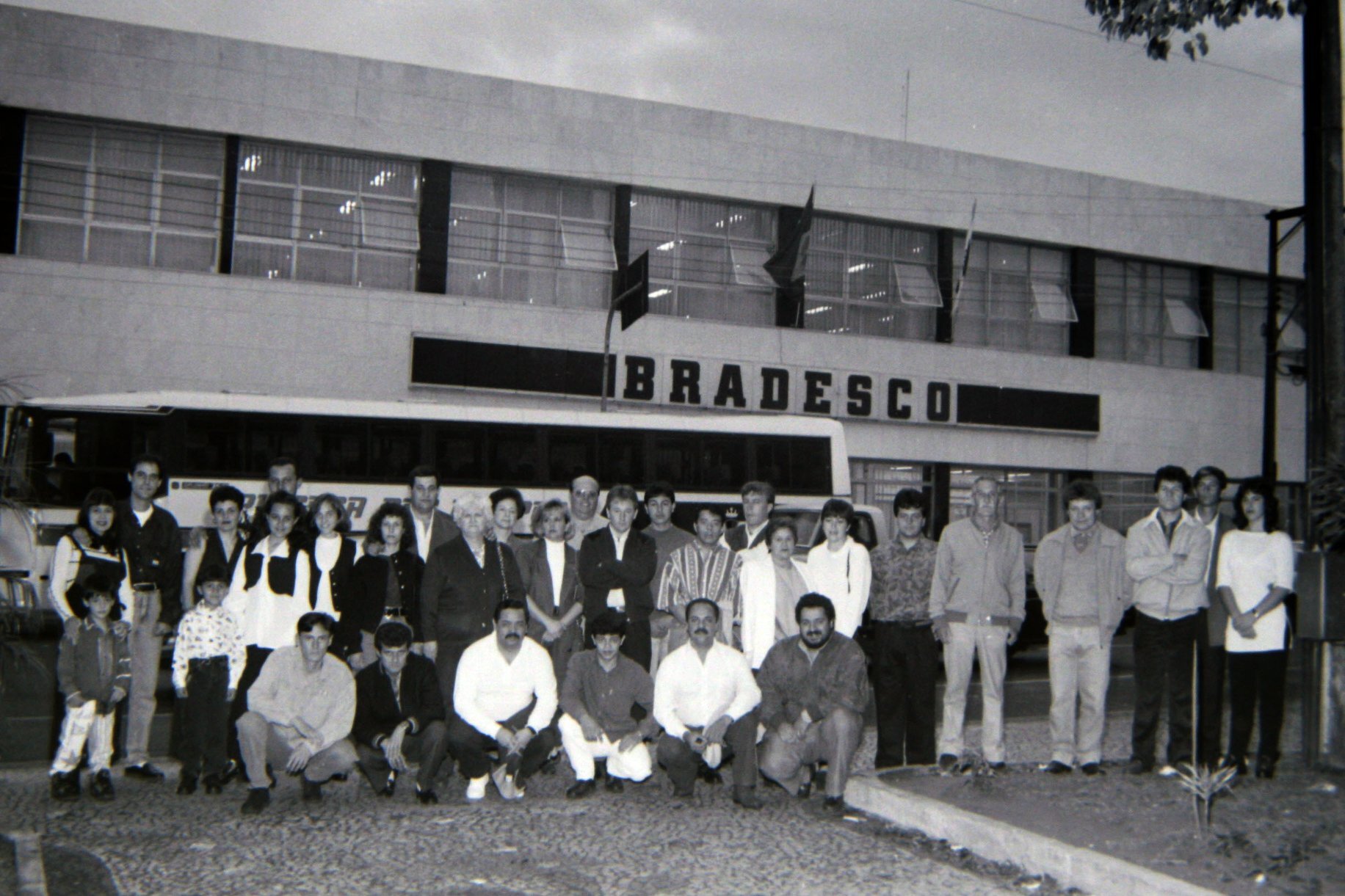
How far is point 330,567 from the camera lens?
25.8 ft

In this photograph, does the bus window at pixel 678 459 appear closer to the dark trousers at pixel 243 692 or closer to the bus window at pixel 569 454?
the bus window at pixel 569 454

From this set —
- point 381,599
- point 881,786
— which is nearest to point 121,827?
point 381,599

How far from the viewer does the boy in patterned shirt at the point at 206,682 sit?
283 inches

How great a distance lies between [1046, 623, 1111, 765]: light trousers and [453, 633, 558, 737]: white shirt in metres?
3.08

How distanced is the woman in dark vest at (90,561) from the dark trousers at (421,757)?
5.70 feet

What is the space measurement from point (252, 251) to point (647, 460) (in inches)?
304

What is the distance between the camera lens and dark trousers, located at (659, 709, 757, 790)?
23.7ft

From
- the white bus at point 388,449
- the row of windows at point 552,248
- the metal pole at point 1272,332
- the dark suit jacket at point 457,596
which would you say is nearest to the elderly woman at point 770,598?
the dark suit jacket at point 457,596

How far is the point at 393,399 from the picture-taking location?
21531 mm

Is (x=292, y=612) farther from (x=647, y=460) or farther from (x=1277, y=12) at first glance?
(x=647, y=460)

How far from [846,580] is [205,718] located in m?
3.97

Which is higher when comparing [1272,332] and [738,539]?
[1272,332]

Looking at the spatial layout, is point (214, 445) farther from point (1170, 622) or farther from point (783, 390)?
point (1170, 622)

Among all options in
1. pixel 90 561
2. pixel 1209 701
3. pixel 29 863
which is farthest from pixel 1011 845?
pixel 90 561
